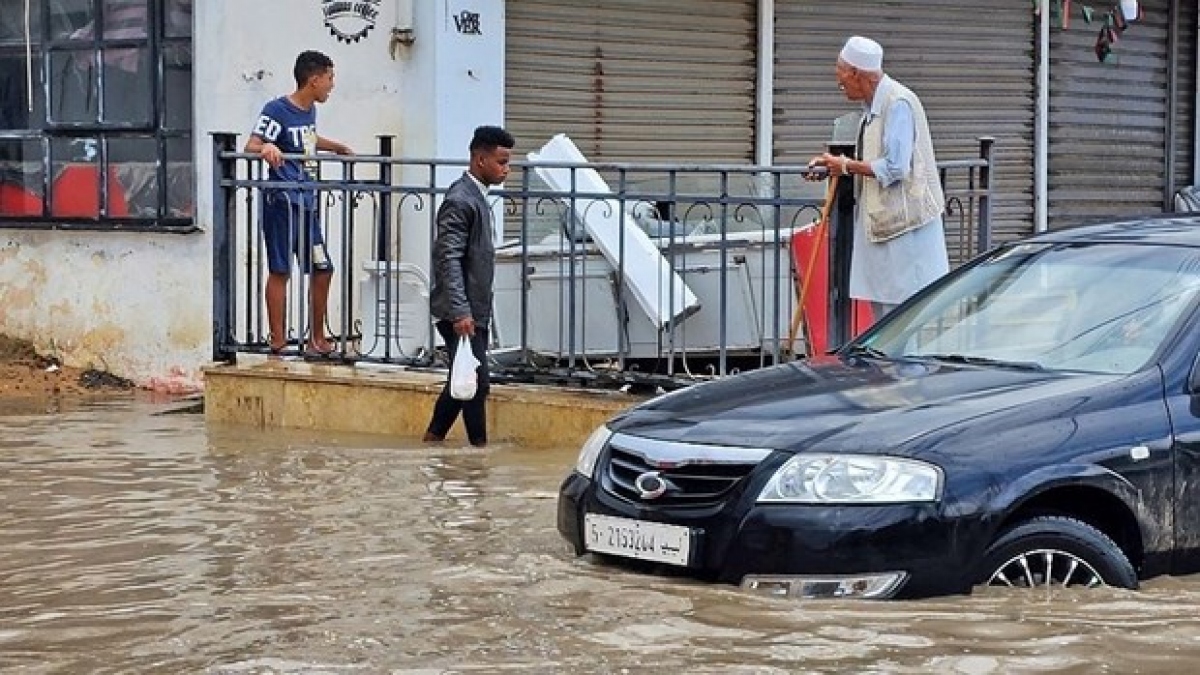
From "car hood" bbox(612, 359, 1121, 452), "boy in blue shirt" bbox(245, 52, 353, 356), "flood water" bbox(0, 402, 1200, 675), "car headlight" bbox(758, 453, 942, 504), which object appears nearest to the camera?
"flood water" bbox(0, 402, 1200, 675)

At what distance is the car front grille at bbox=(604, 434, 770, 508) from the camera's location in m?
6.12

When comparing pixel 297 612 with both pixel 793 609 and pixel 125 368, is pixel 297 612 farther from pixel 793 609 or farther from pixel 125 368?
pixel 125 368

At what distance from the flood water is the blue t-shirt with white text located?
2.52 m

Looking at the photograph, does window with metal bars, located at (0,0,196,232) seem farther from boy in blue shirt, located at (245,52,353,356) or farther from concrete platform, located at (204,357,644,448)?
concrete platform, located at (204,357,644,448)

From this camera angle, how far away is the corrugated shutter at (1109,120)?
52.2 feet

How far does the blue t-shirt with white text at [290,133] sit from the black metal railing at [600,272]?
0.40 ft

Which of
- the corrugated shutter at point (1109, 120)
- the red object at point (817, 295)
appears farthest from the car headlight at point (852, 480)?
the corrugated shutter at point (1109, 120)

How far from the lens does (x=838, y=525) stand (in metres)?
5.89

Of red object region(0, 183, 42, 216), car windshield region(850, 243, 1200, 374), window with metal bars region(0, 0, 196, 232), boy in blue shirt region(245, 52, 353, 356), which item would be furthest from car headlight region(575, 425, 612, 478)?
red object region(0, 183, 42, 216)

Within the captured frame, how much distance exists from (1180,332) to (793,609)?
166 centimetres

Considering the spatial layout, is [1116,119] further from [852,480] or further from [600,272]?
[852,480]

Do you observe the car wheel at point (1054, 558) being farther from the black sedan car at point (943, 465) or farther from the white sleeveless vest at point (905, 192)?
the white sleeveless vest at point (905, 192)

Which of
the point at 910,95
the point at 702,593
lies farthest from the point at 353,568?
the point at 910,95

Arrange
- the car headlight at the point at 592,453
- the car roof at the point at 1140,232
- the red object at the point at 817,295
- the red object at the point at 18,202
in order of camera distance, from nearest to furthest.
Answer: the car headlight at the point at 592,453, the car roof at the point at 1140,232, the red object at the point at 817,295, the red object at the point at 18,202
